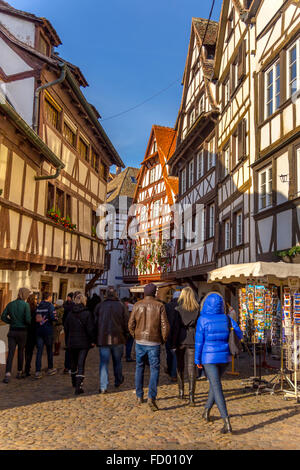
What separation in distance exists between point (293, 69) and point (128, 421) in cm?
962

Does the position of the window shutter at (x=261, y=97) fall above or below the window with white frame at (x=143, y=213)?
below

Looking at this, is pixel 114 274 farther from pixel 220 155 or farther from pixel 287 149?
pixel 287 149

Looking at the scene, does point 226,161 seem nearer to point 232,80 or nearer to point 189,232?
point 232,80

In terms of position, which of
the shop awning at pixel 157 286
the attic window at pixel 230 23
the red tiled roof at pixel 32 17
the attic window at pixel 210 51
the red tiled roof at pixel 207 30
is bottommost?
the shop awning at pixel 157 286

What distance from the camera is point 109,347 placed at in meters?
7.87

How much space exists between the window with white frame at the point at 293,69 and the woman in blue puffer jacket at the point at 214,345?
762 centimetres

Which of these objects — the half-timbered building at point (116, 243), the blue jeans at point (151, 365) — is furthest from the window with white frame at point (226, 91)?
the half-timbered building at point (116, 243)

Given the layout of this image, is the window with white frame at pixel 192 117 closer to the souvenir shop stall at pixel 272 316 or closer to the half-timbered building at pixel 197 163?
the half-timbered building at pixel 197 163

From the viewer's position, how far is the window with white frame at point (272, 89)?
12.8 m

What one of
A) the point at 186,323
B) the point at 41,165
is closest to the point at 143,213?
the point at 41,165

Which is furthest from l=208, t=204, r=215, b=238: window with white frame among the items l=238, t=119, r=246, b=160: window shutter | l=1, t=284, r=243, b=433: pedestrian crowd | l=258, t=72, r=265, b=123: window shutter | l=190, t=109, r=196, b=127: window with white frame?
l=1, t=284, r=243, b=433: pedestrian crowd

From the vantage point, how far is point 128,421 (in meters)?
5.93

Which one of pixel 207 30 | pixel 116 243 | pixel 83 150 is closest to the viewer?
pixel 83 150

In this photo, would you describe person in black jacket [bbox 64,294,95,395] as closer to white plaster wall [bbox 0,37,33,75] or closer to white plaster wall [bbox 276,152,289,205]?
white plaster wall [bbox 276,152,289,205]
